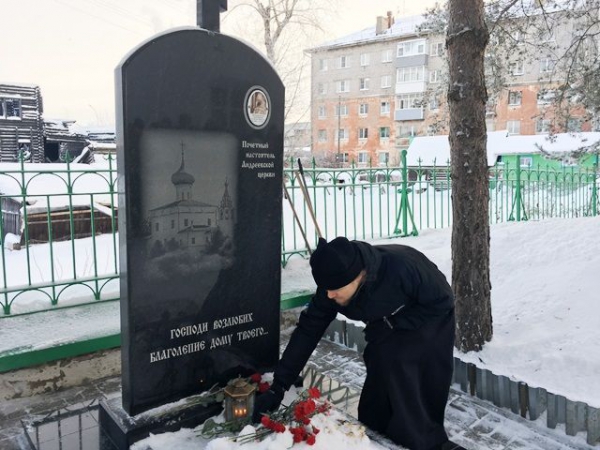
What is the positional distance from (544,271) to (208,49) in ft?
14.2

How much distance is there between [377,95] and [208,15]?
40.2 m

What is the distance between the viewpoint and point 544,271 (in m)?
5.27

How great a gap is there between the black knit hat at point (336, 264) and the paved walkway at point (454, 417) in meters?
0.85

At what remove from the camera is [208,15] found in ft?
8.67

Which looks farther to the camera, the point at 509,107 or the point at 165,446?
the point at 509,107

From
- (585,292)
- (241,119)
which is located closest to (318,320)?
(241,119)

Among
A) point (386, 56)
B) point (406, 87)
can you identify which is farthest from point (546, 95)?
point (386, 56)

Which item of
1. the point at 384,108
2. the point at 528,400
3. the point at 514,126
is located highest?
the point at 384,108

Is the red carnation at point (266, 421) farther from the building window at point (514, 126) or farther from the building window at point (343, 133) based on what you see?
the building window at point (343, 133)

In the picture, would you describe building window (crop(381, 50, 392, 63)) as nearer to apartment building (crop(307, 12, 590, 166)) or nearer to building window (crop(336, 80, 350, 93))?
apartment building (crop(307, 12, 590, 166))

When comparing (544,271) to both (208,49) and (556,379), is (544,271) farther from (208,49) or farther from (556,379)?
(208,49)

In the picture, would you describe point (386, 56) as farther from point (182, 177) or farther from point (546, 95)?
point (182, 177)

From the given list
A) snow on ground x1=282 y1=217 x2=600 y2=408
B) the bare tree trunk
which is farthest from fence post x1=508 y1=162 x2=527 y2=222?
the bare tree trunk

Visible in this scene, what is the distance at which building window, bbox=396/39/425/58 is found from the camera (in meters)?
37.6
